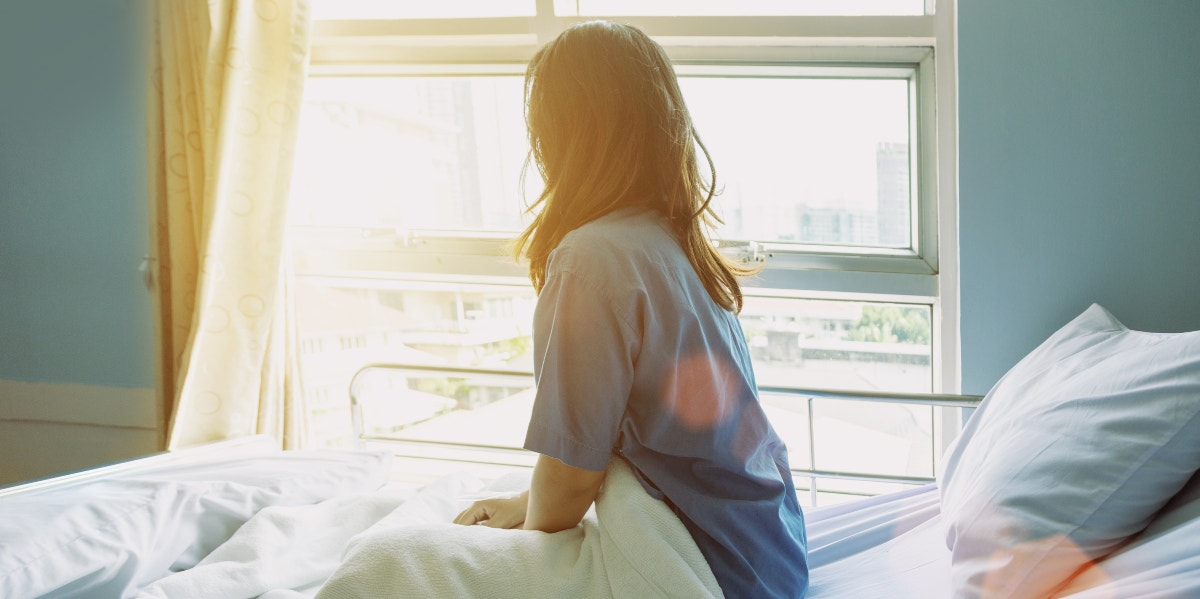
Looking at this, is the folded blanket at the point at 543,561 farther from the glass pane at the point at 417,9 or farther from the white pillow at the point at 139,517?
the glass pane at the point at 417,9

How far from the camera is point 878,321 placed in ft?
7.24

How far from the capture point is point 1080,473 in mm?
938

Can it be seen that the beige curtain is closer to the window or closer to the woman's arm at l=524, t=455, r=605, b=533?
the window

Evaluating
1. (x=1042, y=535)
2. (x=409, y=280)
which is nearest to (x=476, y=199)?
(x=409, y=280)

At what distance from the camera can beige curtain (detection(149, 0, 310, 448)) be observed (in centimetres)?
221

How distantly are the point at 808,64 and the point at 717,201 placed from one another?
1.48ft

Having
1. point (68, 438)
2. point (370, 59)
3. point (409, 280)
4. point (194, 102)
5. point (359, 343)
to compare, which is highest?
point (370, 59)

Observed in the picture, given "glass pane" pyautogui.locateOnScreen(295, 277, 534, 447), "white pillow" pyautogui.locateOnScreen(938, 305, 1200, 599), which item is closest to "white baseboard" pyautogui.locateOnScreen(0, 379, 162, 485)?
"glass pane" pyautogui.locateOnScreen(295, 277, 534, 447)

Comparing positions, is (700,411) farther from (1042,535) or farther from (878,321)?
(878,321)

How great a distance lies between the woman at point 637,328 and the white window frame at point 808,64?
1.09 m

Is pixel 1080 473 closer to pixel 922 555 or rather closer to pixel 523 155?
pixel 922 555

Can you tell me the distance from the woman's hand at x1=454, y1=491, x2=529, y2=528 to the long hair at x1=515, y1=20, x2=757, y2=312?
0.39 meters

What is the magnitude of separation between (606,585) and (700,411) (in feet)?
0.77

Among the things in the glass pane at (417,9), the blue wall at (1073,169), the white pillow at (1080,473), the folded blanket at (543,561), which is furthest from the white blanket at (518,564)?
the glass pane at (417,9)
